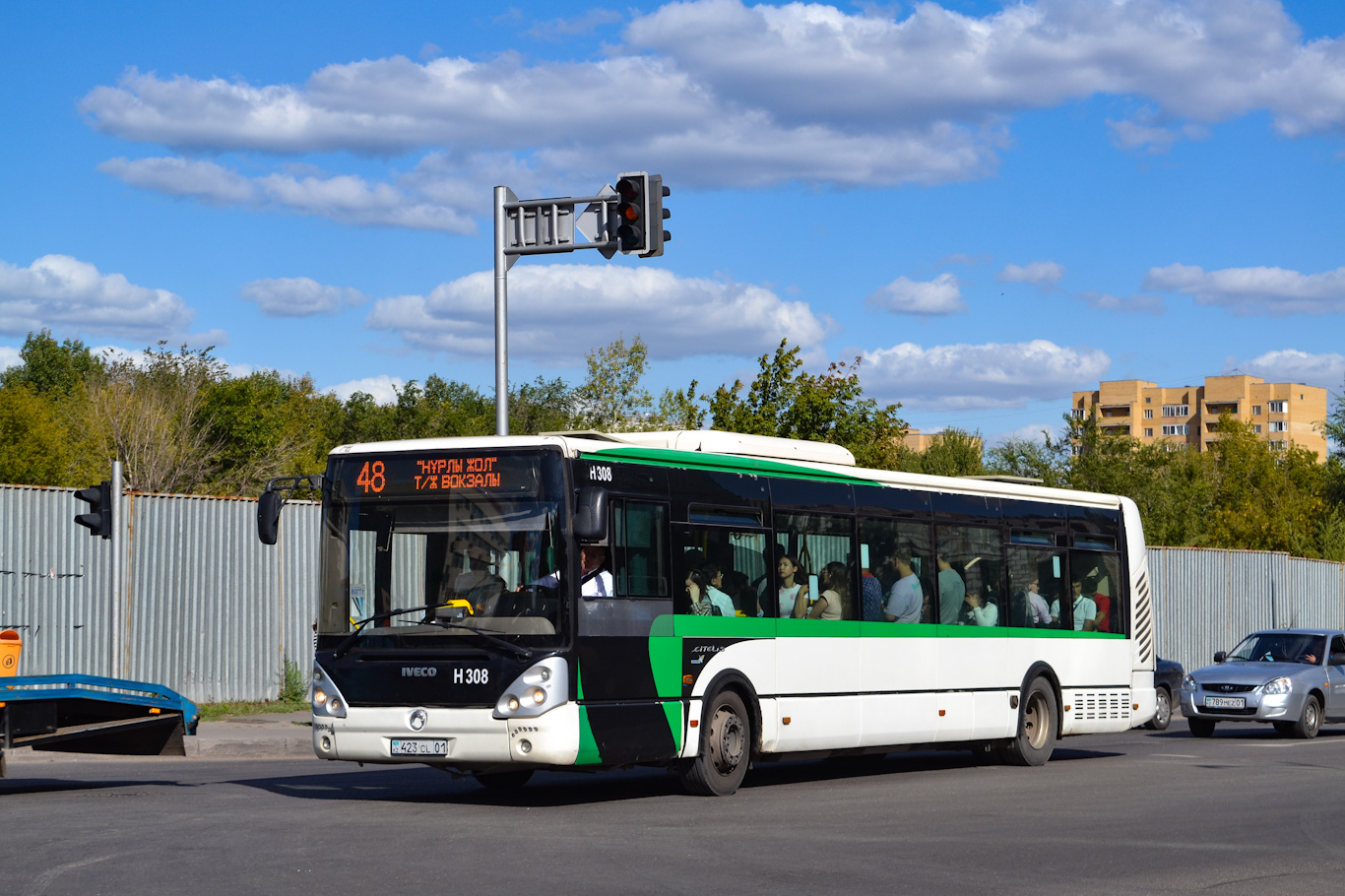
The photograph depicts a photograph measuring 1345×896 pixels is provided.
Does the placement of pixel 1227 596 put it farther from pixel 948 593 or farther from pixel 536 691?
pixel 536 691

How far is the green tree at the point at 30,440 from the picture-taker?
202ft

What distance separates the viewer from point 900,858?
1007cm

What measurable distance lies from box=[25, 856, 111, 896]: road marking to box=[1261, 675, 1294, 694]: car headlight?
17873 mm

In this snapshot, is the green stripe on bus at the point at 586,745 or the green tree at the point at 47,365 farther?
the green tree at the point at 47,365

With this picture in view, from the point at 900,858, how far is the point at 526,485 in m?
4.28

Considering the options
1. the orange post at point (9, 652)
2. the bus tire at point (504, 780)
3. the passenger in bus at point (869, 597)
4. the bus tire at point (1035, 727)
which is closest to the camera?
the orange post at point (9, 652)

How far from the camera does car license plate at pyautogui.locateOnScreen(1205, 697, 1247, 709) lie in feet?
76.4

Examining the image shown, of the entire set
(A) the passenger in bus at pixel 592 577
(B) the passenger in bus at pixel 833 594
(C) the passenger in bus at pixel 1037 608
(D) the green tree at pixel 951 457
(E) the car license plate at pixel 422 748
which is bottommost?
(E) the car license plate at pixel 422 748

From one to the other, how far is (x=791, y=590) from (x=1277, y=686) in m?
11.4

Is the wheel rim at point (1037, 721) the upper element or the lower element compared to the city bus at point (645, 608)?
lower

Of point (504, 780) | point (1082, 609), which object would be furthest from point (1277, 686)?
point (504, 780)

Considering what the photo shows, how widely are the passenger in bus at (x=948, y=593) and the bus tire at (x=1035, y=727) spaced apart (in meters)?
1.63

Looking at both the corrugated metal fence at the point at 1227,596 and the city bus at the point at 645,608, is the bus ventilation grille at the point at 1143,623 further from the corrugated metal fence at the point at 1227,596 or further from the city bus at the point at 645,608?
the corrugated metal fence at the point at 1227,596

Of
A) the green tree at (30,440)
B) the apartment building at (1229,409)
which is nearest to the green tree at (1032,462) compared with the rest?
the green tree at (30,440)
